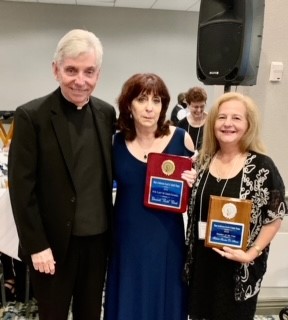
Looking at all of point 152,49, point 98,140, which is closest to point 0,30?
point 152,49

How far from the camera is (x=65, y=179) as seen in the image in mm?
1312

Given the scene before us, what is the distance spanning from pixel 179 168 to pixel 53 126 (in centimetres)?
46

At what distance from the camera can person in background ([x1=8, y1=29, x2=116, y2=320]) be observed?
1271mm

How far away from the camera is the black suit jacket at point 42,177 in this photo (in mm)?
1271

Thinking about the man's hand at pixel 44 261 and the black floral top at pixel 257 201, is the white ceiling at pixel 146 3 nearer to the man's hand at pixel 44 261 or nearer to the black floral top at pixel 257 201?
the black floral top at pixel 257 201

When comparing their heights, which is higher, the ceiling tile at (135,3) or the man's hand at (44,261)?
the ceiling tile at (135,3)

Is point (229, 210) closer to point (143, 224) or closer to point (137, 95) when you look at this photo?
point (143, 224)

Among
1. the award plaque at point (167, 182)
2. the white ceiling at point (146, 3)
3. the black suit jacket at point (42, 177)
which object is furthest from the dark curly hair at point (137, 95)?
the white ceiling at point (146, 3)

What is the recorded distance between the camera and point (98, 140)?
A: 4.56 ft

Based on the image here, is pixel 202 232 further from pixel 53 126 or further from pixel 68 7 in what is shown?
pixel 68 7

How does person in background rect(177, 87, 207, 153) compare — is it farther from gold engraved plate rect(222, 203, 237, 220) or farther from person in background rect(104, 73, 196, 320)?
gold engraved plate rect(222, 203, 237, 220)

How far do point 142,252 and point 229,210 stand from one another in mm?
412

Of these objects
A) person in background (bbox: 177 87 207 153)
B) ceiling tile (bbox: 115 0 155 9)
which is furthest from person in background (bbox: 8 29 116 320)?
ceiling tile (bbox: 115 0 155 9)

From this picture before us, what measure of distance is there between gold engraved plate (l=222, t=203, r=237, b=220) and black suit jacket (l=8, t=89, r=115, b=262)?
0.50 m
